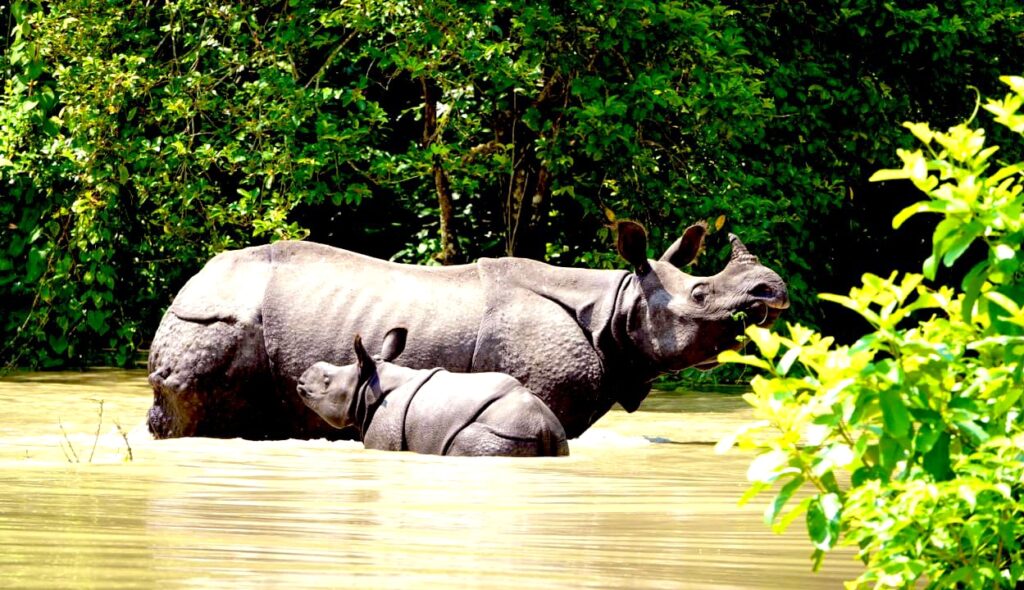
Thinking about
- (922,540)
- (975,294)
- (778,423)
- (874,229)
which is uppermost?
(975,294)

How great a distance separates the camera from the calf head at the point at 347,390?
28.3 feet

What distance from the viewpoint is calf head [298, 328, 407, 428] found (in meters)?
8.64

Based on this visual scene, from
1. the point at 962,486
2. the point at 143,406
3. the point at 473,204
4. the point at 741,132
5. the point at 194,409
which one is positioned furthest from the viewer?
the point at 473,204

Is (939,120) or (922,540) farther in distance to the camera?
(939,120)

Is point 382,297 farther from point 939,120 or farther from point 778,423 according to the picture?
point 939,120

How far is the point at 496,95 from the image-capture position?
13.3 metres

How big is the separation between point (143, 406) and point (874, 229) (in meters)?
8.23

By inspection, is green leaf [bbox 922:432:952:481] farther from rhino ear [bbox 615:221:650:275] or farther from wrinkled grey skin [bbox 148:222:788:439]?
rhino ear [bbox 615:221:650:275]

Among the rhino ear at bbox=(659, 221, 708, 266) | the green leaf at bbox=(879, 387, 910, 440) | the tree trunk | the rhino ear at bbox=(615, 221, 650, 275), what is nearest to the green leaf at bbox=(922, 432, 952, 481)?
the green leaf at bbox=(879, 387, 910, 440)

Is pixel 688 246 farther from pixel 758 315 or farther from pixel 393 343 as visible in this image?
pixel 393 343

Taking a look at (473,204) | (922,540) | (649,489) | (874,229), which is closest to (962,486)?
(922,540)

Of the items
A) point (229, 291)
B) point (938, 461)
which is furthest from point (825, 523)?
point (229, 291)

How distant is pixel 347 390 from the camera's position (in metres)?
8.66

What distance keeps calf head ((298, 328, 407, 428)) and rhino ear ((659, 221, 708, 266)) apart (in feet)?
6.08
